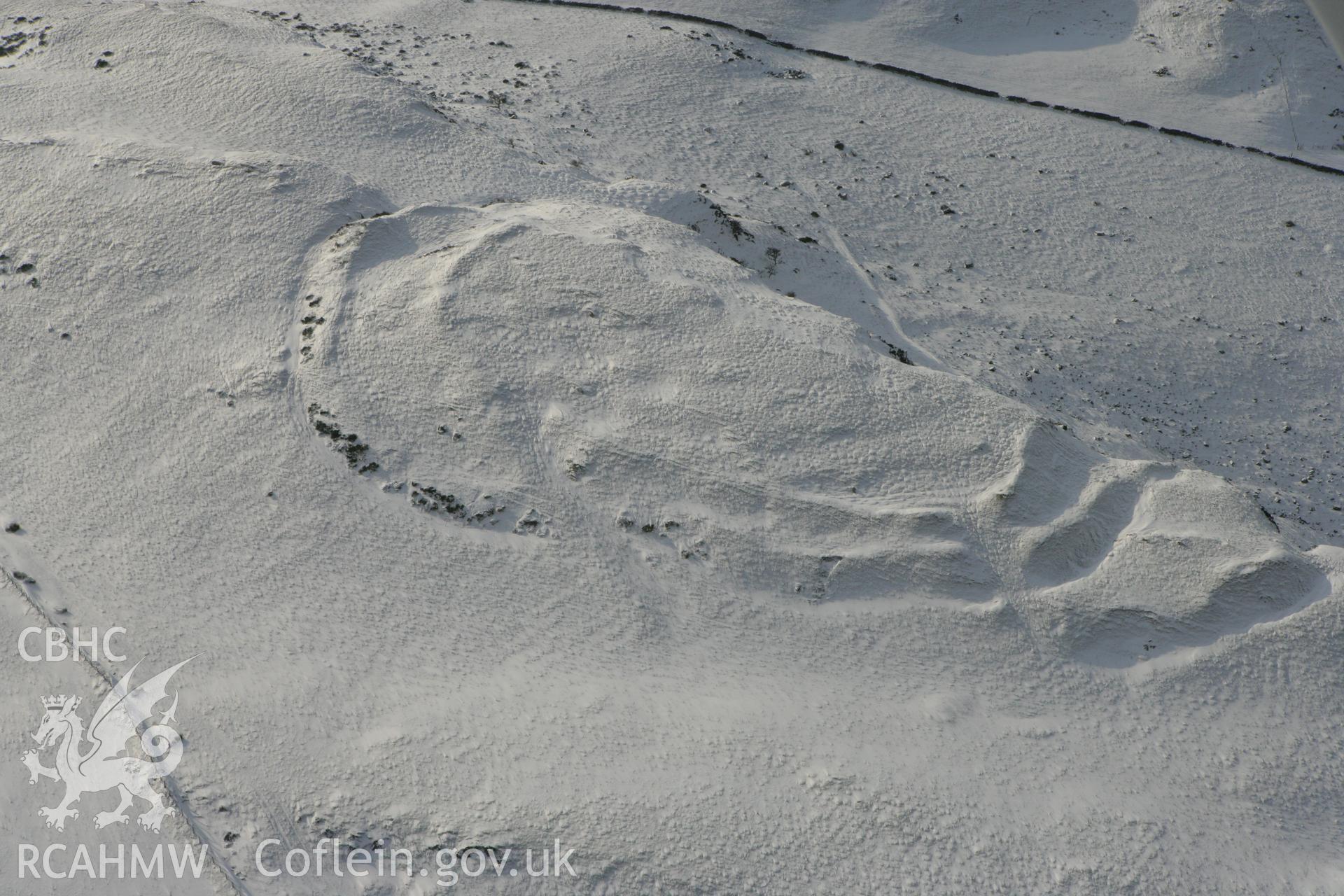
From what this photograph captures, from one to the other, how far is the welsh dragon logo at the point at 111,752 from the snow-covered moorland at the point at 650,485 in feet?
0.22

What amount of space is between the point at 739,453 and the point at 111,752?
14.5ft

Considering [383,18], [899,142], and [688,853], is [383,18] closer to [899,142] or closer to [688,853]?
[899,142]

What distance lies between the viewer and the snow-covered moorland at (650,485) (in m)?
5.75

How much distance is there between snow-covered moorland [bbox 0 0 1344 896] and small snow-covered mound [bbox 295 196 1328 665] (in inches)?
1.4

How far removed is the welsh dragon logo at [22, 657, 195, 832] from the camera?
5.80 metres

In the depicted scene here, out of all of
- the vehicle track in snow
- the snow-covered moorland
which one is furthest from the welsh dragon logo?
the vehicle track in snow

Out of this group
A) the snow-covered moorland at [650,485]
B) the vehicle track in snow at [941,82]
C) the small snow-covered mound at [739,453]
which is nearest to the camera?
the snow-covered moorland at [650,485]

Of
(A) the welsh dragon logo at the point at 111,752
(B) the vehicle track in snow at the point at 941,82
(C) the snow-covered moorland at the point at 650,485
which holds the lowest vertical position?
(A) the welsh dragon logo at the point at 111,752

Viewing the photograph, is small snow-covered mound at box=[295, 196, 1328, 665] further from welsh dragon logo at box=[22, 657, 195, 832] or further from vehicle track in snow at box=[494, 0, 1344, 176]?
vehicle track in snow at box=[494, 0, 1344, 176]

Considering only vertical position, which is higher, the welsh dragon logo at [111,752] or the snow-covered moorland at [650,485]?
the snow-covered moorland at [650,485]

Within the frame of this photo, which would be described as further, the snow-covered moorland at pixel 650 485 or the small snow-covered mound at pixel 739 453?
the small snow-covered mound at pixel 739 453

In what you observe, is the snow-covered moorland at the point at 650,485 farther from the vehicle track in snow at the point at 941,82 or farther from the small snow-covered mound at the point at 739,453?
the vehicle track in snow at the point at 941,82

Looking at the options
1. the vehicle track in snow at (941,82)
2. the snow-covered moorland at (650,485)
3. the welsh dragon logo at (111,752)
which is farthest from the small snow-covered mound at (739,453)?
the vehicle track in snow at (941,82)

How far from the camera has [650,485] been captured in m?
7.11
